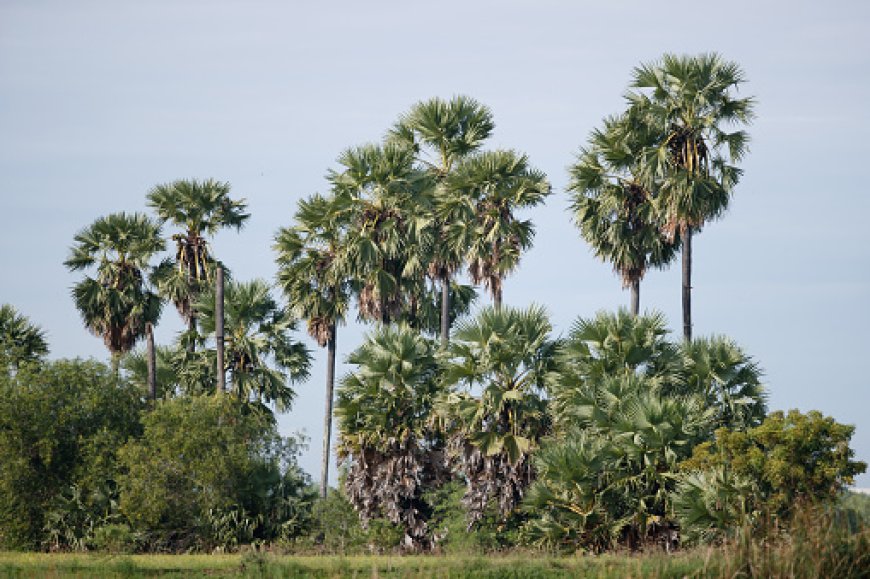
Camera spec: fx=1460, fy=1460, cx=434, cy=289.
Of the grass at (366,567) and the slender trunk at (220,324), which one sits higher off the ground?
the slender trunk at (220,324)

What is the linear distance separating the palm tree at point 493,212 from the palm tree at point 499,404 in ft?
36.9

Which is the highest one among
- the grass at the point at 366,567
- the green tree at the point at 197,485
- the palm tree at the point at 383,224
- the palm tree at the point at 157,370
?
the palm tree at the point at 383,224

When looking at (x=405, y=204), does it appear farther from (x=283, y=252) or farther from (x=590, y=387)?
(x=590, y=387)

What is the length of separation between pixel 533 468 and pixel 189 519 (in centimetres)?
975

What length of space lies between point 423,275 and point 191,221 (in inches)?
428

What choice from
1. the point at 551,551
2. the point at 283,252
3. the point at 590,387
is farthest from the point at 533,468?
the point at 283,252

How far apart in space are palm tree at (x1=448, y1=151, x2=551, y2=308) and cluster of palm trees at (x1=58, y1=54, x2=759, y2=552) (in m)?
0.06

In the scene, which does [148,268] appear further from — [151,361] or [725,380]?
[725,380]

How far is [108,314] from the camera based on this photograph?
195 ft

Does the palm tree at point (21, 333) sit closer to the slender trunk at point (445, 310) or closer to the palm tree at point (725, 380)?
the slender trunk at point (445, 310)

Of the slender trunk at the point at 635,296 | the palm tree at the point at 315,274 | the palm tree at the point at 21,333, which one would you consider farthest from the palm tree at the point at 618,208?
the palm tree at the point at 21,333

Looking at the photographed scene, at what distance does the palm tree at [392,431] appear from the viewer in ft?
135

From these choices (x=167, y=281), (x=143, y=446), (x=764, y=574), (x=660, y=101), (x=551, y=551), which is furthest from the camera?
(x=167, y=281)

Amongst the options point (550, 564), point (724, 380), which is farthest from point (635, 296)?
point (550, 564)
